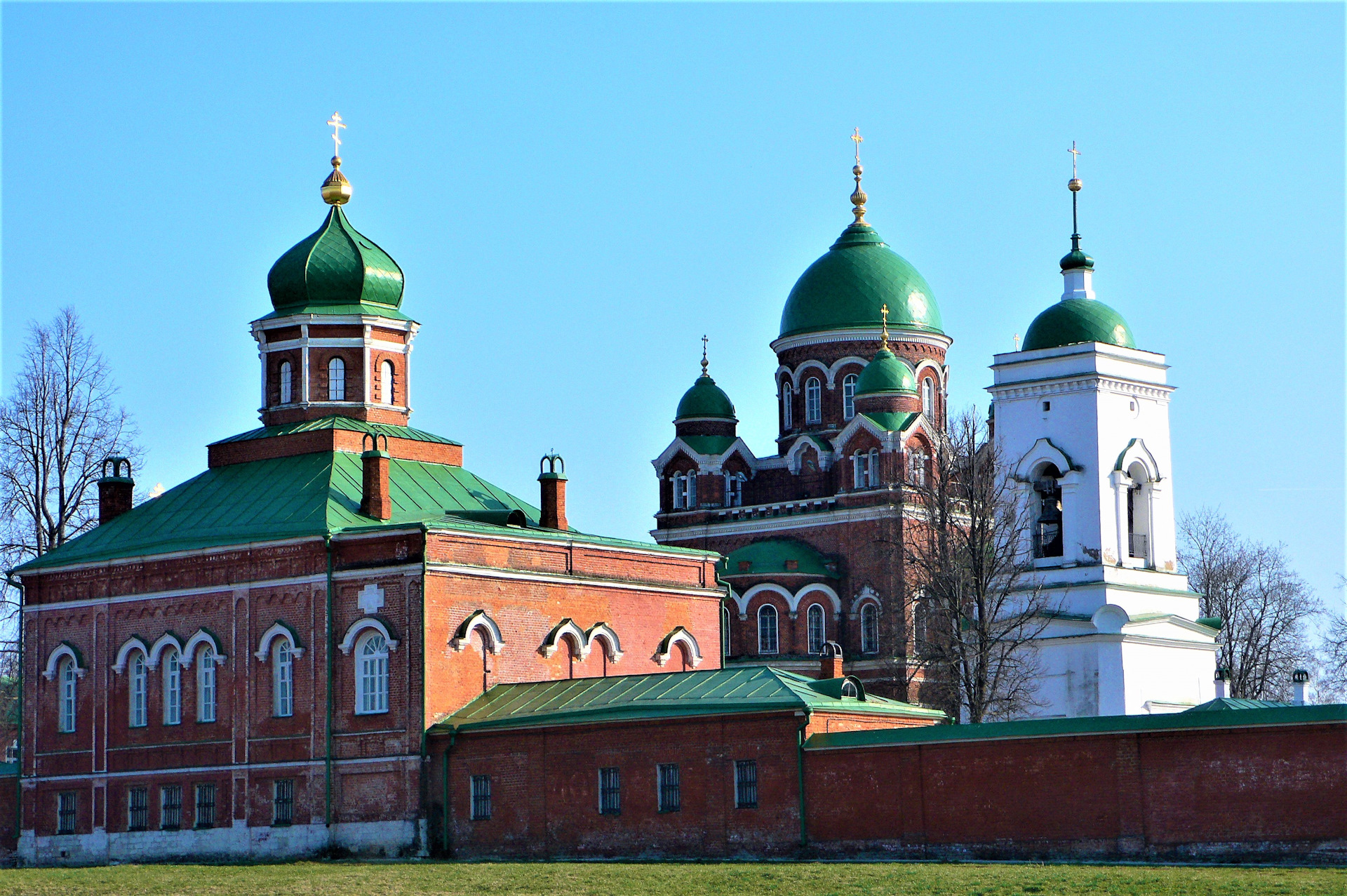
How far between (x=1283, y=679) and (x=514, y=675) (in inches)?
1071

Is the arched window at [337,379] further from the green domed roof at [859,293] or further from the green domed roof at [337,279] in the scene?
the green domed roof at [859,293]

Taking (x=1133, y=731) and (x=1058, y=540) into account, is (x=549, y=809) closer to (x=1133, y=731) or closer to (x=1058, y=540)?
(x=1133, y=731)

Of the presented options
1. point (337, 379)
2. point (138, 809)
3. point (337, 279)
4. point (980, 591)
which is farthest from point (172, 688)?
point (980, 591)

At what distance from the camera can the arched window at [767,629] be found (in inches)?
2090

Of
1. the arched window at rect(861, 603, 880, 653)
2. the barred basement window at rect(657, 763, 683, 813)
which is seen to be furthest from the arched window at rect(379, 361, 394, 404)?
the arched window at rect(861, 603, 880, 653)

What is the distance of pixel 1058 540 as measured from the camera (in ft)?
144

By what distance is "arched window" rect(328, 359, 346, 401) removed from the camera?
42.3 meters

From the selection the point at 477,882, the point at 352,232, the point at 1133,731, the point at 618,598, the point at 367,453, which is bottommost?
the point at 477,882

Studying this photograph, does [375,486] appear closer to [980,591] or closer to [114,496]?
[114,496]

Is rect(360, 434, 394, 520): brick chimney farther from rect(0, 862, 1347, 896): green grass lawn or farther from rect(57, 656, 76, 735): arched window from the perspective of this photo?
rect(0, 862, 1347, 896): green grass lawn

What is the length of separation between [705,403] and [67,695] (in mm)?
21208

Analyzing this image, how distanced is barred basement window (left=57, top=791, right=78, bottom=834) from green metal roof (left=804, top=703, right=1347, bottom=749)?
615 inches

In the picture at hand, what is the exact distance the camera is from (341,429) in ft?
133

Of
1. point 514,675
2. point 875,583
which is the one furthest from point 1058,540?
point 514,675
